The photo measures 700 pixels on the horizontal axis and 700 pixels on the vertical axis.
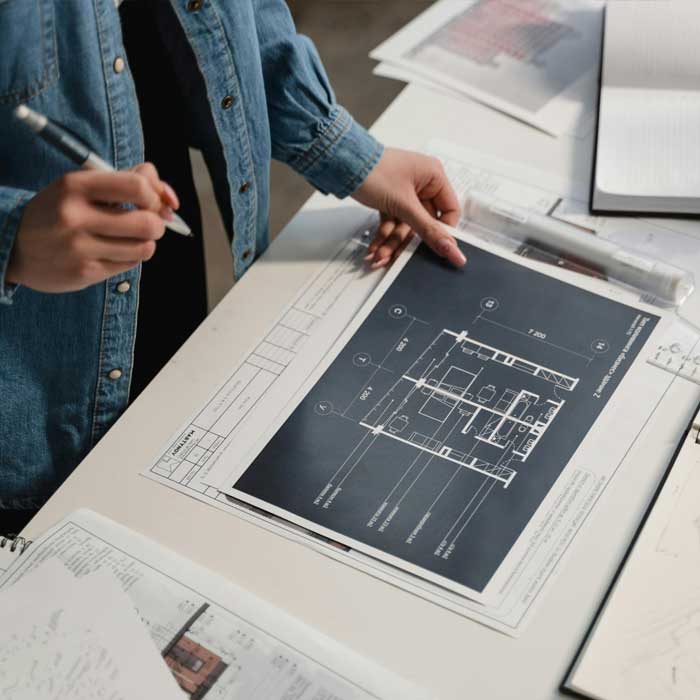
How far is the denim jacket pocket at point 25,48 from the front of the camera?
771 millimetres

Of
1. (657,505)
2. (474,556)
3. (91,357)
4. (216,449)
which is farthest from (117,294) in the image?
(657,505)

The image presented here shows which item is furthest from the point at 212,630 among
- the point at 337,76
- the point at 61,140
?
the point at 337,76

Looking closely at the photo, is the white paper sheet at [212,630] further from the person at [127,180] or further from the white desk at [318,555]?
the person at [127,180]

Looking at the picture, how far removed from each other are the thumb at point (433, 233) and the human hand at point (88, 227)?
0.31 m

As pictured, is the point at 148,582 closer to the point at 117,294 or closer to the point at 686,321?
the point at 117,294

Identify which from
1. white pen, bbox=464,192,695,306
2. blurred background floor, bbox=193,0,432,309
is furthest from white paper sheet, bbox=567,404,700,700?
blurred background floor, bbox=193,0,432,309

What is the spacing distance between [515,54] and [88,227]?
72 centimetres

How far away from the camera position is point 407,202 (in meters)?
0.96

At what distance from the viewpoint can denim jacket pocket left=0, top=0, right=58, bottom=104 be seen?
77 centimetres

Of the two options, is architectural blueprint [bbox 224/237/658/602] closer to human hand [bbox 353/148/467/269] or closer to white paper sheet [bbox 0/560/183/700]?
human hand [bbox 353/148/467/269]

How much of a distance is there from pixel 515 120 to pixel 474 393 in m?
0.44

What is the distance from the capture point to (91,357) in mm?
931

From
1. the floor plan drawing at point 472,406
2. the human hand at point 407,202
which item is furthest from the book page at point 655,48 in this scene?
the floor plan drawing at point 472,406

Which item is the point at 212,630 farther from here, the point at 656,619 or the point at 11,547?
the point at 656,619
